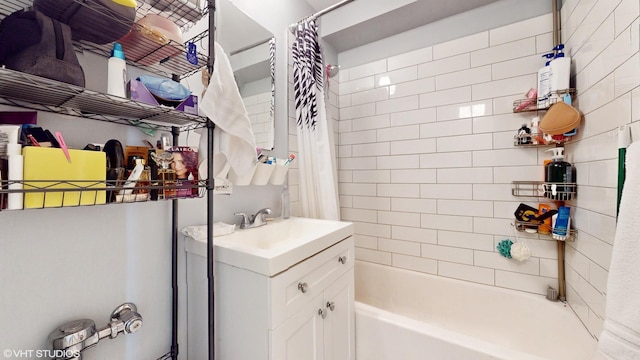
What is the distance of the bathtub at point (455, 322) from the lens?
1.16 meters

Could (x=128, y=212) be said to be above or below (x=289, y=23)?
below

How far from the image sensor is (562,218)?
4.39ft

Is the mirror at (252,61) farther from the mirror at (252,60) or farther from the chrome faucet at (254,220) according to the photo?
the chrome faucet at (254,220)

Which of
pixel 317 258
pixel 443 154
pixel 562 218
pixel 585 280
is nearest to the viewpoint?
pixel 317 258

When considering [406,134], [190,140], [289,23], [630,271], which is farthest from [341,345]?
[289,23]

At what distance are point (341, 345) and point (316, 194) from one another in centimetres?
84

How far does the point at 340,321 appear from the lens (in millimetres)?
1212

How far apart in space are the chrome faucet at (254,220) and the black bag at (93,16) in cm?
86

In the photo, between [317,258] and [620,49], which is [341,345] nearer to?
[317,258]

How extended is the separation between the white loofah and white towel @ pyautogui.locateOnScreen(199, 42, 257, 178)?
1.69 meters

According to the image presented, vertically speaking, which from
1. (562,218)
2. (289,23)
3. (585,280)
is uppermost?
(289,23)

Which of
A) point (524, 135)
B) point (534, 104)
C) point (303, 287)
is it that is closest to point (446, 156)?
point (524, 135)

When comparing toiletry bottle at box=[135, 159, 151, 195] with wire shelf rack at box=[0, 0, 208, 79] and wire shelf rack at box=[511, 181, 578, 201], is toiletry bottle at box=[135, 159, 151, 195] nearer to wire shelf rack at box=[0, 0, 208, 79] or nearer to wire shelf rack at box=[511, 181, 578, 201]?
wire shelf rack at box=[0, 0, 208, 79]

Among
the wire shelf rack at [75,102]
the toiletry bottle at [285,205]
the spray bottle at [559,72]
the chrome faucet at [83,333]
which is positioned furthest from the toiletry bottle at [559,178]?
the chrome faucet at [83,333]
